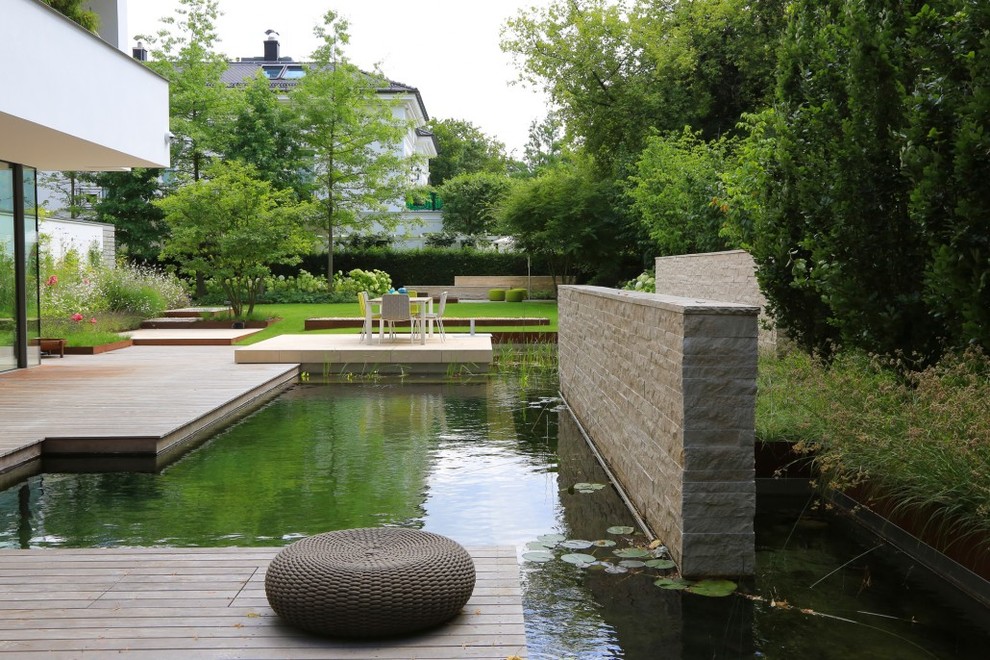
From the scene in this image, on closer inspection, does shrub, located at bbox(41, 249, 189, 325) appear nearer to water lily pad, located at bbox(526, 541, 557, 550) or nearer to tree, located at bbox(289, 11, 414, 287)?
tree, located at bbox(289, 11, 414, 287)

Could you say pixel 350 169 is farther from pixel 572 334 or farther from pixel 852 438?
pixel 852 438

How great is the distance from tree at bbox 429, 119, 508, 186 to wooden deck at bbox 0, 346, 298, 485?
4587 cm

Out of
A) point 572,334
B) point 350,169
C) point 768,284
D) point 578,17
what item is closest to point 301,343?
point 572,334

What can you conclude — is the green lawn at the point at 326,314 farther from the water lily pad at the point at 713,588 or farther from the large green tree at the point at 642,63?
the water lily pad at the point at 713,588

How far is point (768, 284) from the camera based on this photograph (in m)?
7.78

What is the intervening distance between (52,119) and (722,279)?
7499 millimetres

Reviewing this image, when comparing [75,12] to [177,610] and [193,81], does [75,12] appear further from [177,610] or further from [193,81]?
[193,81]

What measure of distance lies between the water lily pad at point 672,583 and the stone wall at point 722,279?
419 cm

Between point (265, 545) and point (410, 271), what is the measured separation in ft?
88.8

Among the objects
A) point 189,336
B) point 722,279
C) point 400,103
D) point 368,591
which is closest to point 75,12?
point 189,336

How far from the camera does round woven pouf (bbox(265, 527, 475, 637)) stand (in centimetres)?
315

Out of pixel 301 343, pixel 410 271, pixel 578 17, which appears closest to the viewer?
pixel 301 343

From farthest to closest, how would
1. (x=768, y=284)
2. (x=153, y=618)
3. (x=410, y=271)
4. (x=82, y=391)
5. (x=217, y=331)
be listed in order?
1. (x=410, y=271)
2. (x=217, y=331)
3. (x=82, y=391)
4. (x=768, y=284)
5. (x=153, y=618)

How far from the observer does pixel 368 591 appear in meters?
3.16
